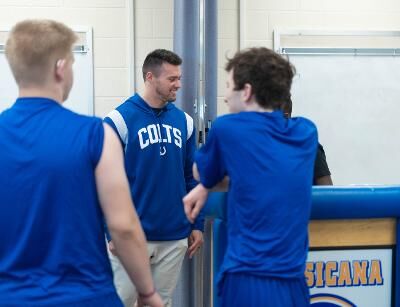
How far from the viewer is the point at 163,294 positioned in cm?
271

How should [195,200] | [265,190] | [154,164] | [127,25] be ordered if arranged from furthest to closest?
[127,25], [154,164], [195,200], [265,190]

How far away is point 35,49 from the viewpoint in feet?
4.05

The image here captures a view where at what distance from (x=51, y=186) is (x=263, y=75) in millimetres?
605

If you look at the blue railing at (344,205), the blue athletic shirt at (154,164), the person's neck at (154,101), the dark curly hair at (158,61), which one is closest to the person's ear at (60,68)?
the blue railing at (344,205)

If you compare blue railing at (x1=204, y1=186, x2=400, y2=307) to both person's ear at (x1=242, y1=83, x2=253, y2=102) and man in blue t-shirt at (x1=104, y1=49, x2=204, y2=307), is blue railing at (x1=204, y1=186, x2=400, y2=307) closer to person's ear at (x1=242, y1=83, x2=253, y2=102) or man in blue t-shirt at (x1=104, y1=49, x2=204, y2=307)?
person's ear at (x1=242, y1=83, x2=253, y2=102)

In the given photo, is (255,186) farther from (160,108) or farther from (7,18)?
(7,18)

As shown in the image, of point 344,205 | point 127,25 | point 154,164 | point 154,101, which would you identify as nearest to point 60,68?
point 344,205

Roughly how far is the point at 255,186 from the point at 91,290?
472 millimetres

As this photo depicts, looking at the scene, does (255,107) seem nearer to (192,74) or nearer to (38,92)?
(38,92)

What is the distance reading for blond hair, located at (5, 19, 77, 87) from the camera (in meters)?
1.24

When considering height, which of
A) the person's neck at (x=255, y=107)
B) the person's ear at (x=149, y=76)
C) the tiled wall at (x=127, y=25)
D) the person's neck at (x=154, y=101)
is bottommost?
the person's neck at (x=255, y=107)

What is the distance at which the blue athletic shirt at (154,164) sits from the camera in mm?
2529

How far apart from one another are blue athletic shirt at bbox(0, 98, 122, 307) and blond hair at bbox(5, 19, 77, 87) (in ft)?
0.20

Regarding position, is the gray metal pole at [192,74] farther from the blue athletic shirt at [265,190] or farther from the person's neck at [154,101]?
the blue athletic shirt at [265,190]
